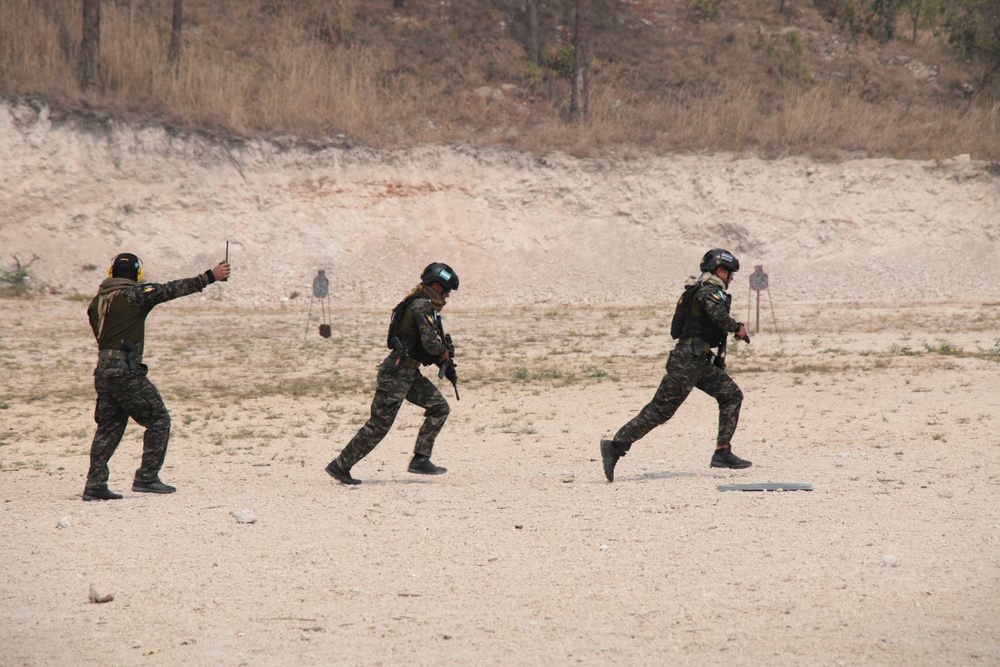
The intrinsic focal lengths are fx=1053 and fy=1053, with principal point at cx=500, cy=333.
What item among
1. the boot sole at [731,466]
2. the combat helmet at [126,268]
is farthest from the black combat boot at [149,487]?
the boot sole at [731,466]

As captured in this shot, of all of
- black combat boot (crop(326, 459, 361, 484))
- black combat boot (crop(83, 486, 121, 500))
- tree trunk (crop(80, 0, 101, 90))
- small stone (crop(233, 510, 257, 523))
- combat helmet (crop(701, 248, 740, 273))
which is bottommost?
black combat boot (crop(83, 486, 121, 500))

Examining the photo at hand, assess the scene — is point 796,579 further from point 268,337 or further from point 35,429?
point 268,337

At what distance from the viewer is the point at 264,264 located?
1168 inches

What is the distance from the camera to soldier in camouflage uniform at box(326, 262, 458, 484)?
819cm

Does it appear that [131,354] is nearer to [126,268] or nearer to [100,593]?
[126,268]

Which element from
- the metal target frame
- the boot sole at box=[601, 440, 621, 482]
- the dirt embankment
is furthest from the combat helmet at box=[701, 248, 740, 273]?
the dirt embankment

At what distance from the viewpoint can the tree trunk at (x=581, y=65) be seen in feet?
110

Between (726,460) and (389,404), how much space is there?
2862 millimetres

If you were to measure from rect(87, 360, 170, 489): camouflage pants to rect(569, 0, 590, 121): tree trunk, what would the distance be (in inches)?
1079

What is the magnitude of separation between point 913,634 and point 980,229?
29.3 meters

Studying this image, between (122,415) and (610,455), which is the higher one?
(122,415)

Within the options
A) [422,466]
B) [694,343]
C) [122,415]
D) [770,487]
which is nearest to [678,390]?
[694,343]

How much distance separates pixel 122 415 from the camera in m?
8.11

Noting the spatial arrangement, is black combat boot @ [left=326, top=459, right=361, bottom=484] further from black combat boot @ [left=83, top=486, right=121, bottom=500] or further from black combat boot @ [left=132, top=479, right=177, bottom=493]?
black combat boot @ [left=83, top=486, right=121, bottom=500]
